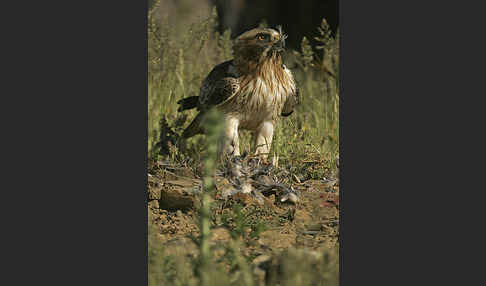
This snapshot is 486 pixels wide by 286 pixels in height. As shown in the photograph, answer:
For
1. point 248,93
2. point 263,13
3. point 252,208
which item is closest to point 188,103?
point 248,93

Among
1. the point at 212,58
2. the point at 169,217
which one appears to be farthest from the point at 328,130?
the point at 169,217

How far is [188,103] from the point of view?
A: 185 inches

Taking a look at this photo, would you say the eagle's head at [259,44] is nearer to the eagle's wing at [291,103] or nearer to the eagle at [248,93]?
the eagle at [248,93]

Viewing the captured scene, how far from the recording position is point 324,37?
191 inches

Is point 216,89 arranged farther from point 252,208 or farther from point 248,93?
point 252,208

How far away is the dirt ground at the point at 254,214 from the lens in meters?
3.78

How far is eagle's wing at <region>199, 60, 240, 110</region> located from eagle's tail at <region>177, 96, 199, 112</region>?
0.26 feet

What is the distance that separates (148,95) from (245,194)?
88 centimetres

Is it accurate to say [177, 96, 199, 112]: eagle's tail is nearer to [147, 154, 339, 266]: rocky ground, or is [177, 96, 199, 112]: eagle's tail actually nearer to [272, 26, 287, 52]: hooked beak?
[147, 154, 339, 266]: rocky ground

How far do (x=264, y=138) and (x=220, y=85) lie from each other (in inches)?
19.2

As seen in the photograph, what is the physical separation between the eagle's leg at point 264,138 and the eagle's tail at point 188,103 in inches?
19.5

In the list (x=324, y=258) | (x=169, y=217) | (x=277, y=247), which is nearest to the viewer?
(x=324, y=258)

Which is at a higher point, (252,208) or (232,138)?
(232,138)

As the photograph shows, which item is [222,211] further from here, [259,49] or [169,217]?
[259,49]
